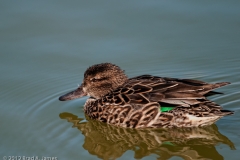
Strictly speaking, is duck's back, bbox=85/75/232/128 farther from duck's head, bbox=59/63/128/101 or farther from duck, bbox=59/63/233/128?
duck's head, bbox=59/63/128/101

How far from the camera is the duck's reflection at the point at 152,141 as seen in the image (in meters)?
8.36

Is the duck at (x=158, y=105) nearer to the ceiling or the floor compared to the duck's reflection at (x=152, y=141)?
nearer to the ceiling

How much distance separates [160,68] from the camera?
10922 millimetres

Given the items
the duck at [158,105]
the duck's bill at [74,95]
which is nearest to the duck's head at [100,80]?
the duck's bill at [74,95]

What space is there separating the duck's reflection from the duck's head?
2.26ft

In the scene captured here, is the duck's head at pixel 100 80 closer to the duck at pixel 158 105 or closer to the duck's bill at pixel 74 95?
the duck's bill at pixel 74 95

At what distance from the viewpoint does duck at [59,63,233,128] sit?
8969mm

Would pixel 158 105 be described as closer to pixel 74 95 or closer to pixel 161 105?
pixel 161 105

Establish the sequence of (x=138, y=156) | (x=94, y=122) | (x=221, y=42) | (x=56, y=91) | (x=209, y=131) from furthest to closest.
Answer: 1. (x=221, y=42)
2. (x=56, y=91)
3. (x=94, y=122)
4. (x=209, y=131)
5. (x=138, y=156)

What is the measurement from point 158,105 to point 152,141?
25.1 inches

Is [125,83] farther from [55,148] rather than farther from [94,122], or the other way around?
[55,148]

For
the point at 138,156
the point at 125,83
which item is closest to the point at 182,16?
the point at 125,83

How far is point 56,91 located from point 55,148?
2175 mm

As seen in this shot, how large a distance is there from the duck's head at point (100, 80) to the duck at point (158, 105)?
166mm
